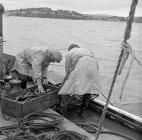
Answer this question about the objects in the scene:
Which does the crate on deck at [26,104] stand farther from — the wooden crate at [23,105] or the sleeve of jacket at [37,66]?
the sleeve of jacket at [37,66]

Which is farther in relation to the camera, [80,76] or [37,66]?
[37,66]

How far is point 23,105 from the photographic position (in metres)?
5.25

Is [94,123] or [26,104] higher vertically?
[26,104]

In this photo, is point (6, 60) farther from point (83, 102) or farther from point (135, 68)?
point (135, 68)

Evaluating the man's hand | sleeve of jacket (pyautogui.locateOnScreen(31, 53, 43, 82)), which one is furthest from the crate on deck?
sleeve of jacket (pyautogui.locateOnScreen(31, 53, 43, 82))

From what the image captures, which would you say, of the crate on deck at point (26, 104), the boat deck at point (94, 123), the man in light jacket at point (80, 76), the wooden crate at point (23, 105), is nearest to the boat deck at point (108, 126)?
the boat deck at point (94, 123)

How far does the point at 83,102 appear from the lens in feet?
20.6

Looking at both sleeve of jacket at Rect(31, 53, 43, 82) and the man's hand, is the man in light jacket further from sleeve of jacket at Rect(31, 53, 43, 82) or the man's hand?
sleeve of jacket at Rect(31, 53, 43, 82)

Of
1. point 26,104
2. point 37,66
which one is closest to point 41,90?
point 37,66

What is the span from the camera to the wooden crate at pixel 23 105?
529 cm

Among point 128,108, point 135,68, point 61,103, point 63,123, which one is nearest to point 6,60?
point 61,103

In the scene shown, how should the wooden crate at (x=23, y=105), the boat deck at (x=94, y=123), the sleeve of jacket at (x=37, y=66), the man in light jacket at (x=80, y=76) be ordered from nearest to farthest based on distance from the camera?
the boat deck at (x=94, y=123), the wooden crate at (x=23, y=105), the man in light jacket at (x=80, y=76), the sleeve of jacket at (x=37, y=66)

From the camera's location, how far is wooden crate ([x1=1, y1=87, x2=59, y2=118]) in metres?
5.29

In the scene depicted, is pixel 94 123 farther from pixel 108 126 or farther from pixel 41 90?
pixel 41 90
